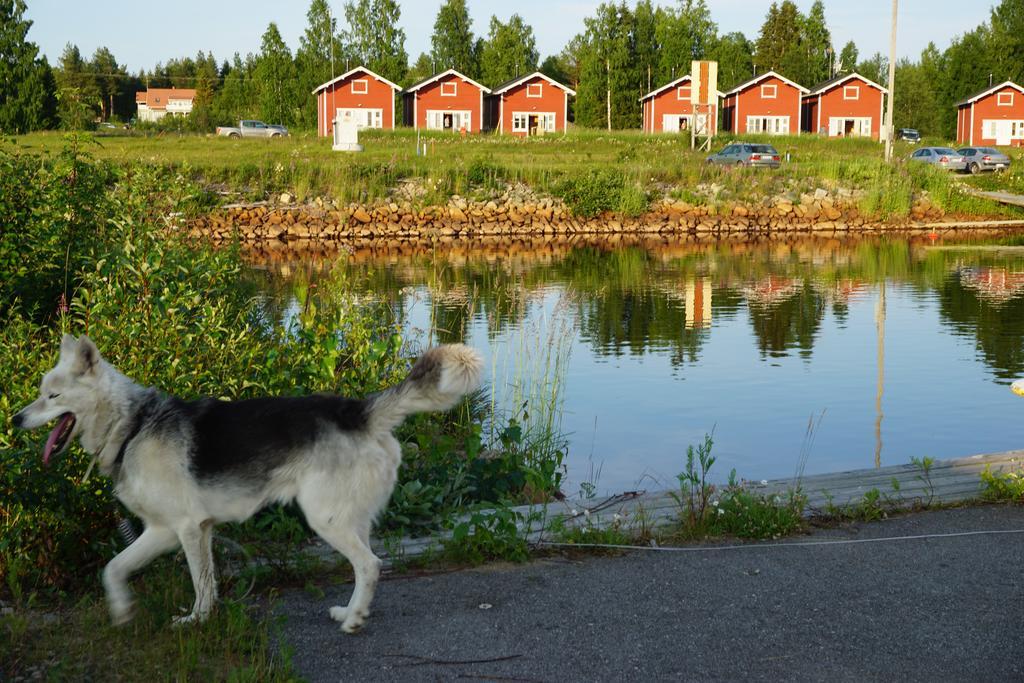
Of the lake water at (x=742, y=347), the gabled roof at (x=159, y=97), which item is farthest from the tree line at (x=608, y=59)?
the lake water at (x=742, y=347)

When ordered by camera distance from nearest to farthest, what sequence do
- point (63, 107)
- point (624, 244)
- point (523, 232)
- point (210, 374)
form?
point (210, 374) → point (63, 107) → point (624, 244) → point (523, 232)

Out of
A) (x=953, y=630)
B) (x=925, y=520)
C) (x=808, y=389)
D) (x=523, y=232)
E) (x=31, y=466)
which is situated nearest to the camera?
(x=953, y=630)

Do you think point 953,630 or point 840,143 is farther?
point 840,143

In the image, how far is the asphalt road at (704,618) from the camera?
4.43 meters

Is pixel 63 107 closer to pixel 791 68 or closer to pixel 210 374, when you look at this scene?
pixel 210 374

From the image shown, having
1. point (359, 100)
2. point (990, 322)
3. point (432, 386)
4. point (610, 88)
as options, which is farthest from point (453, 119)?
point (432, 386)

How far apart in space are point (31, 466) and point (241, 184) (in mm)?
34891

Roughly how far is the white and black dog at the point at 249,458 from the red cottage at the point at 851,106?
260 feet

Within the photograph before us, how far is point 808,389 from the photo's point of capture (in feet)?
44.4

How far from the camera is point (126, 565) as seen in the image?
15.5 feet

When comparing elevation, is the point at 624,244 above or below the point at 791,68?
below

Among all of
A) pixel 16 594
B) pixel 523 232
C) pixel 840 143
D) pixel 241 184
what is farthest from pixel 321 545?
pixel 840 143

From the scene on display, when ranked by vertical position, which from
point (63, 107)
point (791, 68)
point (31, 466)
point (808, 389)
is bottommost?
point (808, 389)

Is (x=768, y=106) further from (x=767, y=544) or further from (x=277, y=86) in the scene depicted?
(x=767, y=544)
